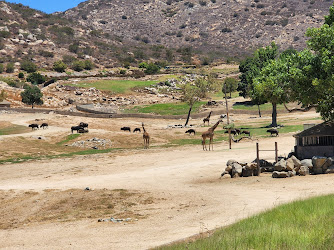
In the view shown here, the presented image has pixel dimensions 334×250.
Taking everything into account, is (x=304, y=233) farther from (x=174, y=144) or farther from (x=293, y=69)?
(x=174, y=144)

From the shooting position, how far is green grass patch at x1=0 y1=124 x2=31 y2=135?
2358 inches

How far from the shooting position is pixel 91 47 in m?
186

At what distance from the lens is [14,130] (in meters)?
62.3

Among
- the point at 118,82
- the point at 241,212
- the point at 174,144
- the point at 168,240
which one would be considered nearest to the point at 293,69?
the point at 241,212

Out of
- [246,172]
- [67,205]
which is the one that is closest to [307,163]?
[246,172]

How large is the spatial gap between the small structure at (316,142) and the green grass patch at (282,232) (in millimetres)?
14153

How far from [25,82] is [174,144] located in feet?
268

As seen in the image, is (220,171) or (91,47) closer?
(220,171)

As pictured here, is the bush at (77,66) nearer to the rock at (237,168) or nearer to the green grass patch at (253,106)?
the green grass patch at (253,106)

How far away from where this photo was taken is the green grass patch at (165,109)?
3667 inches

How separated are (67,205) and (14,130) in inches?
1604

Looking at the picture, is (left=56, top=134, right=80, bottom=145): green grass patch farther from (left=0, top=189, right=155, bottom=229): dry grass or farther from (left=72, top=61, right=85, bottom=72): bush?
(left=72, top=61, right=85, bottom=72): bush

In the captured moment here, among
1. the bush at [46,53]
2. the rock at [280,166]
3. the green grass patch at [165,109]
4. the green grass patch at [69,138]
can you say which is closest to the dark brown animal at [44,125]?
the green grass patch at [69,138]

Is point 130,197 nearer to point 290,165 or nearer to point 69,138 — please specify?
point 290,165
